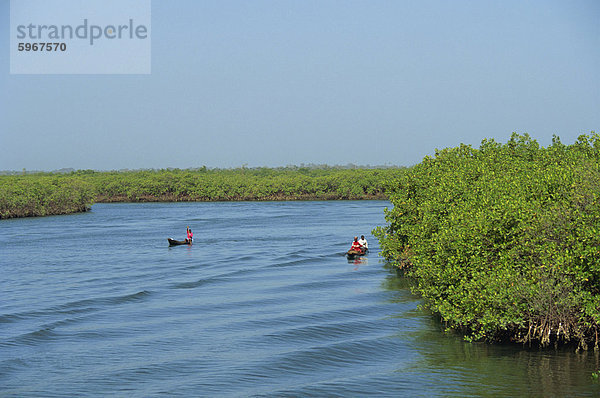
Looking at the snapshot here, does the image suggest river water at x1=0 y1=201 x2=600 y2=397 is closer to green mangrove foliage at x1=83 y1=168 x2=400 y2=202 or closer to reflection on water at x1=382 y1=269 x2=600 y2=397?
reflection on water at x1=382 y1=269 x2=600 y2=397

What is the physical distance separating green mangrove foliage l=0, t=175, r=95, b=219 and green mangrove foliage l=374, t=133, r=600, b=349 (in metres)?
61.1

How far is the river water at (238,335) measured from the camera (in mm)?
15680

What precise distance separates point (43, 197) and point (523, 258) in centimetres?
6867

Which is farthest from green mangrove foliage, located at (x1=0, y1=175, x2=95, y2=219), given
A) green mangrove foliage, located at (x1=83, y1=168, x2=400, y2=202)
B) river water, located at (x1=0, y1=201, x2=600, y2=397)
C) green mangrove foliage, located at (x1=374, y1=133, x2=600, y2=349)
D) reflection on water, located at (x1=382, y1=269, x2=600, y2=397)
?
reflection on water, located at (x1=382, y1=269, x2=600, y2=397)

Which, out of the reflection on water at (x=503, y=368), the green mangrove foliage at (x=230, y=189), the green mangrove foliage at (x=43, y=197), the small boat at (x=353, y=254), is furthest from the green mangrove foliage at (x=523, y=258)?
the green mangrove foliage at (x=230, y=189)

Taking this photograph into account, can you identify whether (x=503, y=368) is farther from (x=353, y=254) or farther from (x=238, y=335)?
(x=353, y=254)

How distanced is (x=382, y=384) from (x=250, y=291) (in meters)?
12.3

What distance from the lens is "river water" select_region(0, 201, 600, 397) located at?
15680mm

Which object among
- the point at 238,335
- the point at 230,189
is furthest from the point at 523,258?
the point at 230,189

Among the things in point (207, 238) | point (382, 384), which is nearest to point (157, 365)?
point (382, 384)

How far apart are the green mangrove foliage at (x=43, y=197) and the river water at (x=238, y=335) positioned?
35468 mm

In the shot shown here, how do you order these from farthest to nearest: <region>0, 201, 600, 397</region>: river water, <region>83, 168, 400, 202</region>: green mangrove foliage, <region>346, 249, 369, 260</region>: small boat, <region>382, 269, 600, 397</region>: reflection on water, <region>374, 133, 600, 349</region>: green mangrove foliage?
<region>83, 168, 400, 202</region>: green mangrove foliage, <region>346, 249, 369, 260</region>: small boat, <region>0, 201, 600, 397</region>: river water, <region>374, 133, 600, 349</region>: green mangrove foliage, <region>382, 269, 600, 397</region>: reflection on water

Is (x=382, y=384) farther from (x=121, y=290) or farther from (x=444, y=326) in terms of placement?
(x=121, y=290)

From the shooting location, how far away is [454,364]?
16656 millimetres
